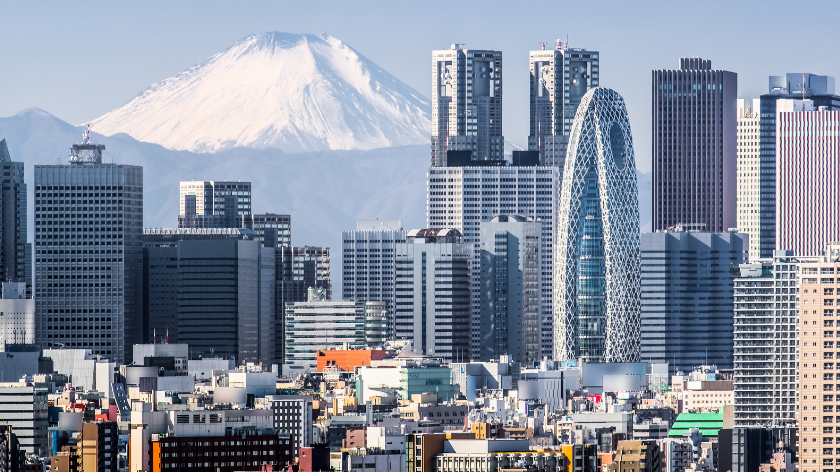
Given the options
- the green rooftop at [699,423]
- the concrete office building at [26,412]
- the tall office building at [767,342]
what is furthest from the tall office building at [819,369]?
the concrete office building at [26,412]

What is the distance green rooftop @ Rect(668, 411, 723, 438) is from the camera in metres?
177

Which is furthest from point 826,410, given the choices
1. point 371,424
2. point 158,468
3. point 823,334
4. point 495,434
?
point 158,468

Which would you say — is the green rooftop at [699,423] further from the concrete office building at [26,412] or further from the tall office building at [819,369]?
the concrete office building at [26,412]

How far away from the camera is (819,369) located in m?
145

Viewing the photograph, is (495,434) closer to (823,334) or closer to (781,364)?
(823,334)

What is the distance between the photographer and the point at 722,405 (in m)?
198

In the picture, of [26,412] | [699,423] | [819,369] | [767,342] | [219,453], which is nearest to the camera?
[219,453]

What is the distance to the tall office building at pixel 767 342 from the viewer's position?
18138cm

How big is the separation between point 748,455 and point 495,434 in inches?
851

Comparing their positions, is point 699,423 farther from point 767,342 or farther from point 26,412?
point 26,412

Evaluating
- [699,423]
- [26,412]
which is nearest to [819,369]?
[699,423]

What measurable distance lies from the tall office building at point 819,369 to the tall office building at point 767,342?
98.7ft

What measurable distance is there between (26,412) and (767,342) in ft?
223

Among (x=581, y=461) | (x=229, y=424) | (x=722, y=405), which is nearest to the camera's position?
(x=581, y=461)
